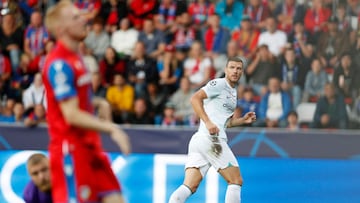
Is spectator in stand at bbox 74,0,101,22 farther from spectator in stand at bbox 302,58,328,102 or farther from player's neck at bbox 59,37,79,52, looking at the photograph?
player's neck at bbox 59,37,79,52

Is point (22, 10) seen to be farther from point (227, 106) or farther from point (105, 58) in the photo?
point (227, 106)

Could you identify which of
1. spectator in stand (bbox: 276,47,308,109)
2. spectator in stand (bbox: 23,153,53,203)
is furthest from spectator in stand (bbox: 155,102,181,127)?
spectator in stand (bbox: 23,153,53,203)

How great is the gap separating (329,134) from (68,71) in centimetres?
666

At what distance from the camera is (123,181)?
482 inches

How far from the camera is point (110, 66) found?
50.9ft

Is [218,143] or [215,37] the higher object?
[215,37]

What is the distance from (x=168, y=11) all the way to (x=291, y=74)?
9.13 feet

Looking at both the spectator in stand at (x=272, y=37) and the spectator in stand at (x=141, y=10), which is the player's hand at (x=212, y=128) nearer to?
the spectator in stand at (x=272, y=37)

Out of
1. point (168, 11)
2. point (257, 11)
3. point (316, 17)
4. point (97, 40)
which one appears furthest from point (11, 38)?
point (316, 17)

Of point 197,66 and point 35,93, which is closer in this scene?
point 35,93

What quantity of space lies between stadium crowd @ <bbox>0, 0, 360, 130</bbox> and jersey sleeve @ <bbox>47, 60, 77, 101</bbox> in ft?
23.4

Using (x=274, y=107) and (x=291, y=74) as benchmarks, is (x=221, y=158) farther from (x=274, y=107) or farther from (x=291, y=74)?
(x=291, y=74)

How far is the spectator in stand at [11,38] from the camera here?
1591 cm

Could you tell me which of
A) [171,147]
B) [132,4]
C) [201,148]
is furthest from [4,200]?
[132,4]
